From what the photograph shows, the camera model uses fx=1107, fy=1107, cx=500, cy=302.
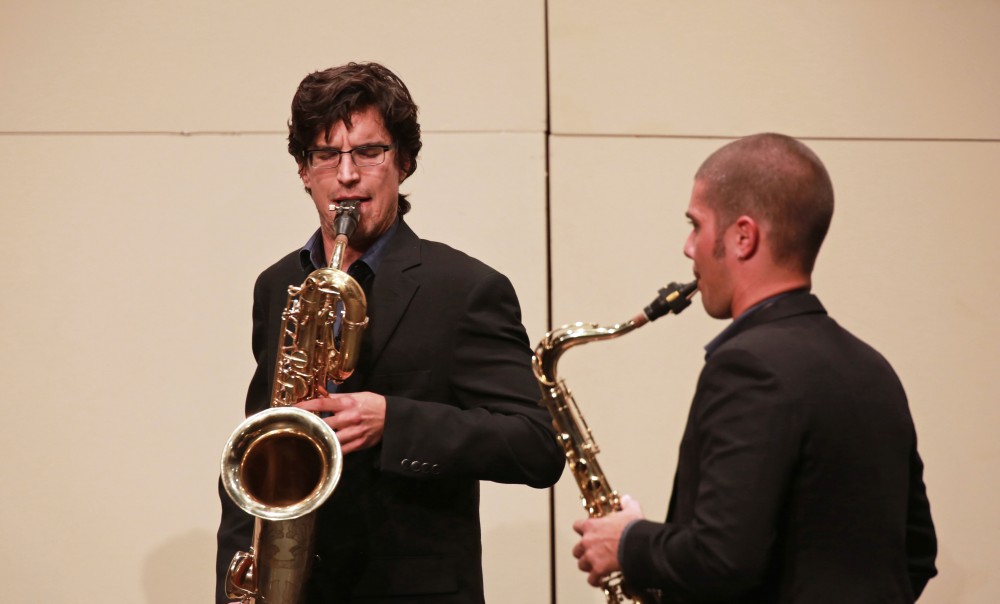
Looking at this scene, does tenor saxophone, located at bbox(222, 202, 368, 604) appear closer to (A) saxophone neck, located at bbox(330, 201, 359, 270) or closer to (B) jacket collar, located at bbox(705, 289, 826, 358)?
(A) saxophone neck, located at bbox(330, 201, 359, 270)

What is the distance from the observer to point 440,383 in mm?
2146

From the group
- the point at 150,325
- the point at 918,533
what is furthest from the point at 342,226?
the point at 150,325

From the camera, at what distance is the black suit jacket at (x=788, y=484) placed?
144 cm

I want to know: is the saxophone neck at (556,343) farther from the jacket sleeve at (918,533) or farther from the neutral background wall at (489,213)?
the neutral background wall at (489,213)

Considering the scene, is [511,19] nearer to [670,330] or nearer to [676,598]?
[670,330]

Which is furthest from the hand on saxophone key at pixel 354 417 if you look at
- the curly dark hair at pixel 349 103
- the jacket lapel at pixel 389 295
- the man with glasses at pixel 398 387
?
the curly dark hair at pixel 349 103

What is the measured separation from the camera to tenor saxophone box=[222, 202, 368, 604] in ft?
6.54

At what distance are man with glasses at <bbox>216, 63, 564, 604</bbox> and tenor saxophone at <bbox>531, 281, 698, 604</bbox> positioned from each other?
168mm

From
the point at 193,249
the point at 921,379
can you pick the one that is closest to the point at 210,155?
the point at 193,249

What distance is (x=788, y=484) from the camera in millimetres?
1474

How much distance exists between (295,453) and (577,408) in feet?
1.76

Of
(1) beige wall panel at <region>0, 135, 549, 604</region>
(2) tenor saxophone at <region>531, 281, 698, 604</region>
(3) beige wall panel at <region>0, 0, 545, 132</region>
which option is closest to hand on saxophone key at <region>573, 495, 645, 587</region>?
(2) tenor saxophone at <region>531, 281, 698, 604</region>

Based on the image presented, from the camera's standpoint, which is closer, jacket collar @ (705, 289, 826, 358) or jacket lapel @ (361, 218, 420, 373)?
jacket collar @ (705, 289, 826, 358)

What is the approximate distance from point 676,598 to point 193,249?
7.52ft
